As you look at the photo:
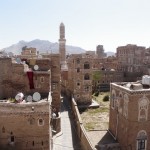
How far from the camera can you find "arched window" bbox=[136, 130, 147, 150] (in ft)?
108

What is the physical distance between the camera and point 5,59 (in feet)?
120

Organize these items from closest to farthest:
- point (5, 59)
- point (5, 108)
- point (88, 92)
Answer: point (5, 108) < point (5, 59) < point (88, 92)

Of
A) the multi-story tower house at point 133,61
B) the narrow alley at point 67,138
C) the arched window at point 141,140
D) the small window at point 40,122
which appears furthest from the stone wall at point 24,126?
the multi-story tower house at point 133,61

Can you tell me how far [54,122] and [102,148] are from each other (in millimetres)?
11100

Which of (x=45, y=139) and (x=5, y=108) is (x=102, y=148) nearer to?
(x=45, y=139)

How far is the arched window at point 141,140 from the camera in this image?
32844mm

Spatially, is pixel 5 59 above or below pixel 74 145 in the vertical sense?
above

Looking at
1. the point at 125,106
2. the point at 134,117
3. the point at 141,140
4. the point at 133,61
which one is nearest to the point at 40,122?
the point at 125,106

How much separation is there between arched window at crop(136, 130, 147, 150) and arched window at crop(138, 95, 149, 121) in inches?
77.5

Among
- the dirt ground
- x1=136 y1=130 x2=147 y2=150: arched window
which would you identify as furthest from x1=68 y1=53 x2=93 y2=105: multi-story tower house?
x1=136 y1=130 x2=147 y2=150: arched window

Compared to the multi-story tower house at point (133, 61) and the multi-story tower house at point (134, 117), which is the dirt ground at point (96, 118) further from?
the multi-story tower house at point (133, 61)

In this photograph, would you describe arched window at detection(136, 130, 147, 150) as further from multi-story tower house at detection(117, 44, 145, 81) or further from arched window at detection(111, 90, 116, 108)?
multi-story tower house at detection(117, 44, 145, 81)

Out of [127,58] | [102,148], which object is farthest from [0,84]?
[127,58]

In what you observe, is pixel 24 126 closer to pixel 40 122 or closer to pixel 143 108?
pixel 40 122
